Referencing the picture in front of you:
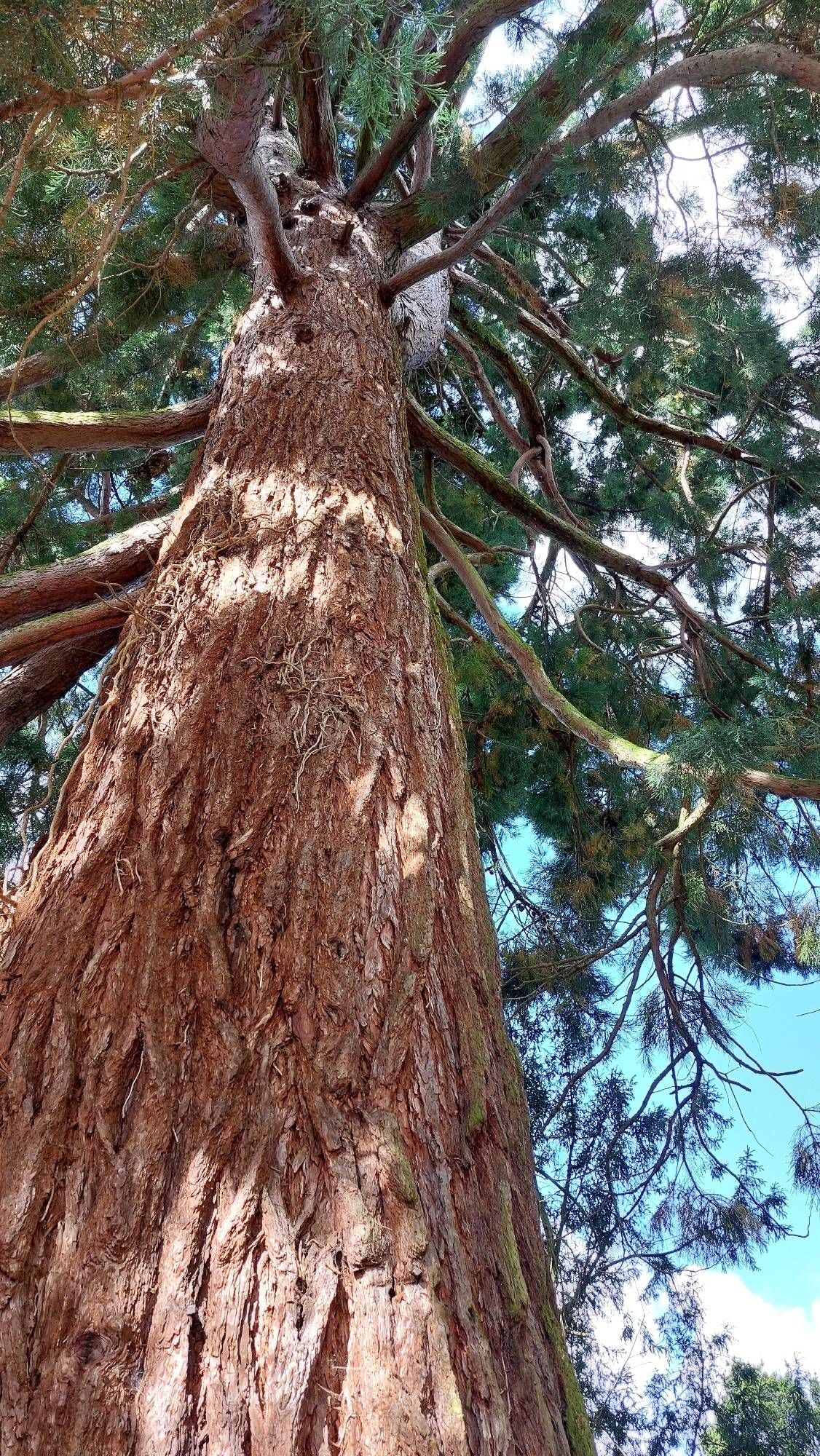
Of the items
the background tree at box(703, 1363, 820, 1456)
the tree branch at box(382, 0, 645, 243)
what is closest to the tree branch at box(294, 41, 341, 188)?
the tree branch at box(382, 0, 645, 243)

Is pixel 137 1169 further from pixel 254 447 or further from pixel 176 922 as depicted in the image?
pixel 254 447

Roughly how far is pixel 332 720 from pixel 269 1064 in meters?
0.56

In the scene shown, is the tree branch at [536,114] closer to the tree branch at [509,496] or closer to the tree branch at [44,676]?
the tree branch at [509,496]

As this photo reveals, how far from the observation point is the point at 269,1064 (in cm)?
107

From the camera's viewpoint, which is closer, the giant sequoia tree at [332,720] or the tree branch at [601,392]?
the giant sequoia tree at [332,720]

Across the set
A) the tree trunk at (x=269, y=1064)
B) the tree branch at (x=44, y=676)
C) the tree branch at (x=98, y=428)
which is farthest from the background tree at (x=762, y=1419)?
the tree branch at (x=98, y=428)

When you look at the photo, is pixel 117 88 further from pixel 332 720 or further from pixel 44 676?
pixel 44 676

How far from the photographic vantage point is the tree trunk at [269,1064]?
34.1 inches

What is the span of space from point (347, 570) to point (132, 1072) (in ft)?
3.20

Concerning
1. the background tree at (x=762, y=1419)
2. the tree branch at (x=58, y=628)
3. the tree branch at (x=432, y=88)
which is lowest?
the background tree at (x=762, y=1419)

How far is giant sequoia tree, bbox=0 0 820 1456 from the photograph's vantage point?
3.06ft

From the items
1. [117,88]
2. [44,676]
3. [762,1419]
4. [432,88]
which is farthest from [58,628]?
[762,1419]

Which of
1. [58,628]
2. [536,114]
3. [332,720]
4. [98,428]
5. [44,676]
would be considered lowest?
[332,720]

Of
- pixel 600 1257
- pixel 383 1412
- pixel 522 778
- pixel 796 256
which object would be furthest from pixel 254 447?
pixel 600 1257
